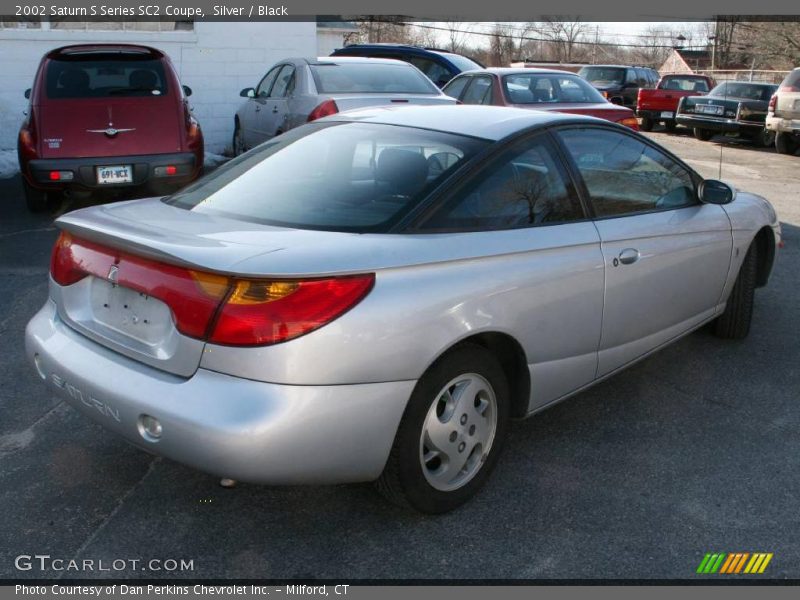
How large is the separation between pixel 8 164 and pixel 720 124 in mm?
14168

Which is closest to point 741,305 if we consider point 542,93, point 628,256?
point 628,256

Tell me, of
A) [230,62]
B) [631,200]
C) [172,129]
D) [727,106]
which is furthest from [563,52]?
[631,200]

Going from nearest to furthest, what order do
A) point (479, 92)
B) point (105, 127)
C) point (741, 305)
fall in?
point (741, 305)
point (105, 127)
point (479, 92)

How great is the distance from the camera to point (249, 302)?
2.72 metres

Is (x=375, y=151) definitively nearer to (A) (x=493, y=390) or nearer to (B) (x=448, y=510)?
(A) (x=493, y=390)

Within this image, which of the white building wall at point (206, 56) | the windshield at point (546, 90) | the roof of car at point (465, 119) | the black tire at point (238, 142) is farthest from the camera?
the white building wall at point (206, 56)

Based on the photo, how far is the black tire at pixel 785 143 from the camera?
16625 mm

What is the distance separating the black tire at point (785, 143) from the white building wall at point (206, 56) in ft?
29.8

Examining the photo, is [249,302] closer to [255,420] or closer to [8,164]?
[255,420]

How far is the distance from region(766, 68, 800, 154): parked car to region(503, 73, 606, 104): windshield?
19.0ft

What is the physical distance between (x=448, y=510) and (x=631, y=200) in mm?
1768

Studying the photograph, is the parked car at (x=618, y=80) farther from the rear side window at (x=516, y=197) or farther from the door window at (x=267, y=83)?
the rear side window at (x=516, y=197)

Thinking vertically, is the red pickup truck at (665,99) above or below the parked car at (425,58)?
below

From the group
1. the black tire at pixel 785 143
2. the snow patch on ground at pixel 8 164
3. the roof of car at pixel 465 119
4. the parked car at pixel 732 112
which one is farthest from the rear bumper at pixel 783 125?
the roof of car at pixel 465 119
